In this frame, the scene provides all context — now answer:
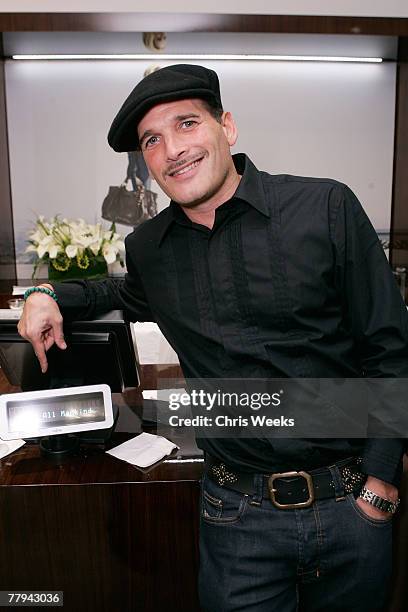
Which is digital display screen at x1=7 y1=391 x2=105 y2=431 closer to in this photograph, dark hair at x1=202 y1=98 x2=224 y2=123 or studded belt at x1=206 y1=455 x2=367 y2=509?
studded belt at x1=206 y1=455 x2=367 y2=509

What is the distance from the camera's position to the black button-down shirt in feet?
3.87

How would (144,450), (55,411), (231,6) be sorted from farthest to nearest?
1. (231,6)
2. (144,450)
3. (55,411)

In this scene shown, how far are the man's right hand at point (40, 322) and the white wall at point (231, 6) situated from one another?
1911mm

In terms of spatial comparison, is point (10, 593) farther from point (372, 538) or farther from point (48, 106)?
point (48, 106)

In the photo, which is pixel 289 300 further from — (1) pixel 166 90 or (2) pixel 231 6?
(2) pixel 231 6

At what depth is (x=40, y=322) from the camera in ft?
4.63

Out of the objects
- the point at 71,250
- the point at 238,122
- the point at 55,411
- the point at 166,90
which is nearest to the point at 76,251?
the point at 71,250

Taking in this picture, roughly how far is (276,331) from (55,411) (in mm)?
585

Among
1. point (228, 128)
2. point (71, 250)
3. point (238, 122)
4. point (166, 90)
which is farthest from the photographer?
point (238, 122)

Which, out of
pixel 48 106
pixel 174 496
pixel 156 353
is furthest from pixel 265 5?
pixel 174 496

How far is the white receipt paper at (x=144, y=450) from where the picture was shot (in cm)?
155

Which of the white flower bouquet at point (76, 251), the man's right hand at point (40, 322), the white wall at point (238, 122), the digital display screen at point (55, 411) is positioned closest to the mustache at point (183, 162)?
the man's right hand at point (40, 322)

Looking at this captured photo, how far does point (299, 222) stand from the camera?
120 cm

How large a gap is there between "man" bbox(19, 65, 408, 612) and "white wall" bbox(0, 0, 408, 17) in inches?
71.7
